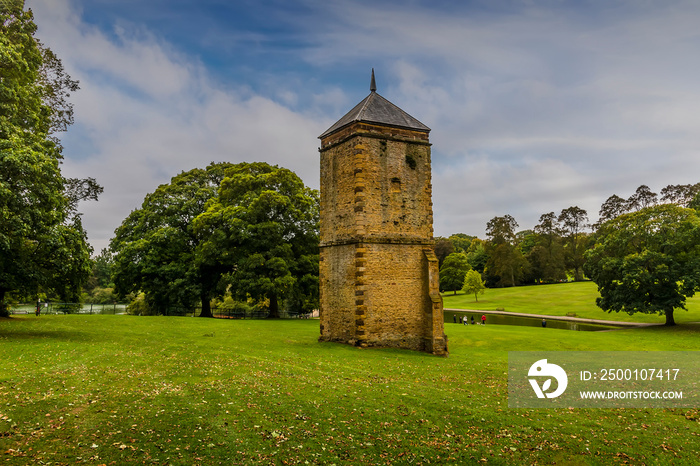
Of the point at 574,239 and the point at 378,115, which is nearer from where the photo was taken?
the point at 378,115

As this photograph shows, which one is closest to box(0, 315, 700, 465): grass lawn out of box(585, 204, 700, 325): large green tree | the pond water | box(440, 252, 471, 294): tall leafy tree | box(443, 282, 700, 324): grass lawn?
box(585, 204, 700, 325): large green tree

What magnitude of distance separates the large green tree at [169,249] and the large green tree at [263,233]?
210 centimetres

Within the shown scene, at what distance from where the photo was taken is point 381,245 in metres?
21.6

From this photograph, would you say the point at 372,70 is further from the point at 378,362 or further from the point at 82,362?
the point at 82,362

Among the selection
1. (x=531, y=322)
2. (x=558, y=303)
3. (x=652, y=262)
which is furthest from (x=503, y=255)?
(x=652, y=262)

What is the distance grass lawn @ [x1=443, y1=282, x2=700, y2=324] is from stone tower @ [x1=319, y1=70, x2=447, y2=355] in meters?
32.6

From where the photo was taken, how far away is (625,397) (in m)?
13.2

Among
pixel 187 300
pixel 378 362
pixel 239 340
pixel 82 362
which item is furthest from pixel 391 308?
pixel 187 300

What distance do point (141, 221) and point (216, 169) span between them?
8521 mm
